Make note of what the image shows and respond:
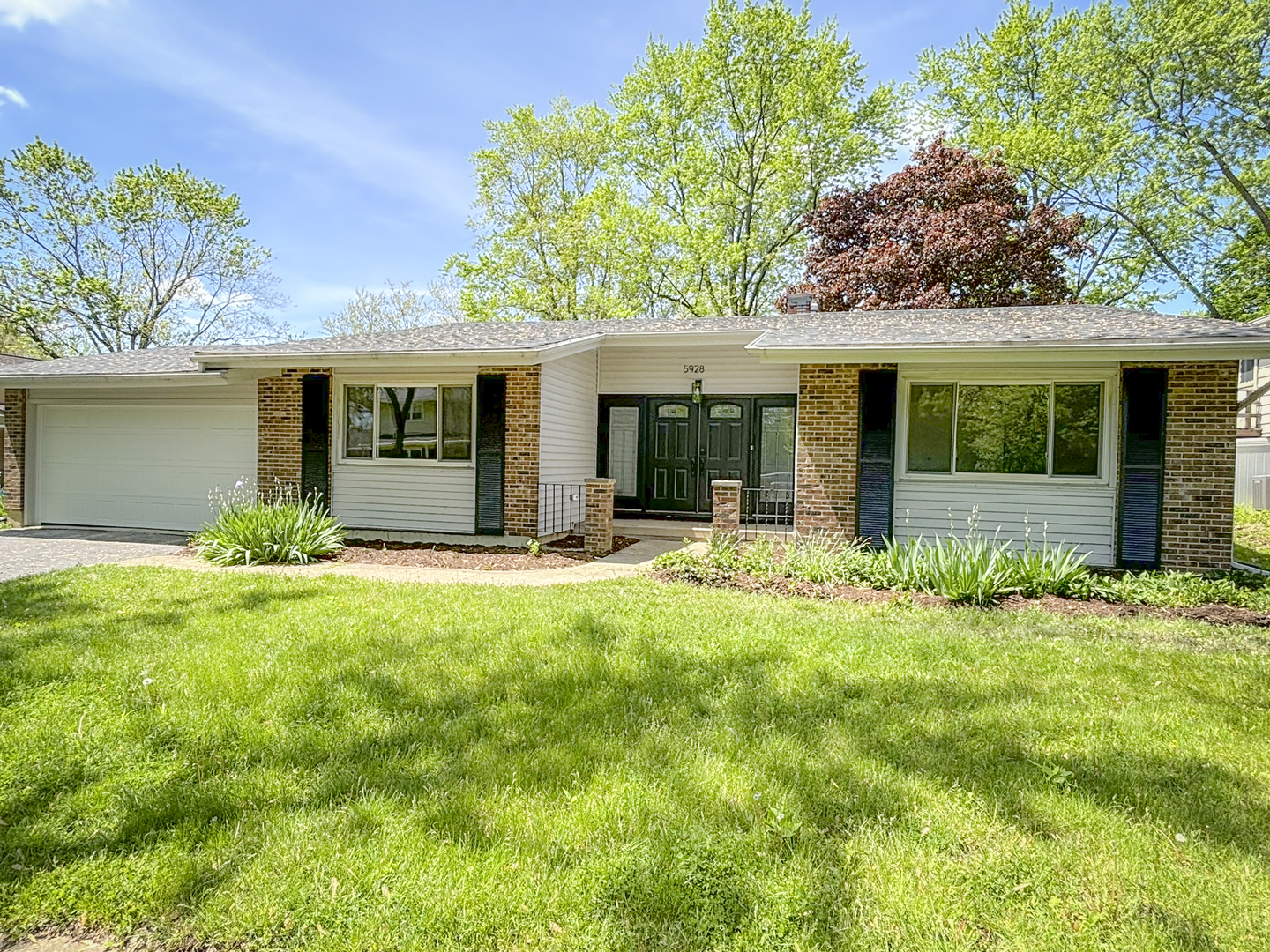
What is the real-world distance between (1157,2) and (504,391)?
75.6ft

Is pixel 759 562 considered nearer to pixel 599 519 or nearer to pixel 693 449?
pixel 599 519

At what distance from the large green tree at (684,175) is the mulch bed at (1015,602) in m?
18.0

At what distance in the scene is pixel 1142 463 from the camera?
26.2 feet

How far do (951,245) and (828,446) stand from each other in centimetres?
1184

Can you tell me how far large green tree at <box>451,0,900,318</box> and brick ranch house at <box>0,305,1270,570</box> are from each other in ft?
39.3

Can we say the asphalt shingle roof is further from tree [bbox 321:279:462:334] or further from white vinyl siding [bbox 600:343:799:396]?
tree [bbox 321:279:462:334]

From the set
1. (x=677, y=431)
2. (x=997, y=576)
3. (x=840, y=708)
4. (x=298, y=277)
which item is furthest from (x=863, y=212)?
(x=298, y=277)

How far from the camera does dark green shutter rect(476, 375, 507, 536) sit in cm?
983

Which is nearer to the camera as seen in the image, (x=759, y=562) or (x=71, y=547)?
(x=759, y=562)

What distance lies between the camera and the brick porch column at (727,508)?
29.1ft

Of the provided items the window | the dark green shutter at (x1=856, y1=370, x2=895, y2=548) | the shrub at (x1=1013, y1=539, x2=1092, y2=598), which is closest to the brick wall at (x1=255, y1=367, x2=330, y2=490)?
the window

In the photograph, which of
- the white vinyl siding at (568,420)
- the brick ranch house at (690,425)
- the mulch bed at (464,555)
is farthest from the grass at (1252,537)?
the white vinyl siding at (568,420)

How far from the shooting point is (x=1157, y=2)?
19438mm

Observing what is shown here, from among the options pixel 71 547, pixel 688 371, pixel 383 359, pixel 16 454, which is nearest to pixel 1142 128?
pixel 688 371
